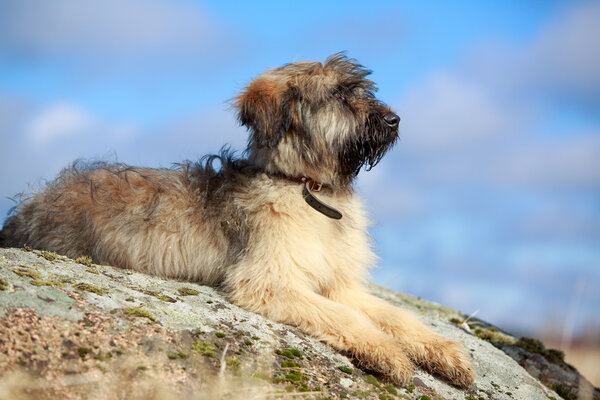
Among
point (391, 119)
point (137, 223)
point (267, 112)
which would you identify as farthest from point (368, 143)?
point (137, 223)

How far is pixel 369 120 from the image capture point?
19.3 feet

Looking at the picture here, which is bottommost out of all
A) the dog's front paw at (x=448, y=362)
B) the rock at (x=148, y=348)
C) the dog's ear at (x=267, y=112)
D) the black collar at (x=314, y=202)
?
the rock at (x=148, y=348)

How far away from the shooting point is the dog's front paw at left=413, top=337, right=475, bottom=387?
4.93m

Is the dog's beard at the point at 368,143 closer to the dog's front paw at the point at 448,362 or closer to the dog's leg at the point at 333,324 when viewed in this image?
the dog's leg at the point at 333,324

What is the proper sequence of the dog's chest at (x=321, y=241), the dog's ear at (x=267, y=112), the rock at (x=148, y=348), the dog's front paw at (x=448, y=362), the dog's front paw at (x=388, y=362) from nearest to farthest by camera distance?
1. the rock at (x=148, y=348)
2. the dog's front paw at (x=388, y=362)
3. the dog's front paw at (x=448, y=362)
4. the dog's chest at (x=321, y=241)
5. the dog's ear at (x=267, y=112)

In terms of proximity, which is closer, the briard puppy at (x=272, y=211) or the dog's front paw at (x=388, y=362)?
the dog's front paw at (x=388, y=362)

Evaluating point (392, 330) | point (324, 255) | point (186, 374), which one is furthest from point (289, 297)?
point (186, 374)

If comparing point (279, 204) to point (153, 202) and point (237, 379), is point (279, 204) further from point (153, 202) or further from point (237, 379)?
point (237, 379)

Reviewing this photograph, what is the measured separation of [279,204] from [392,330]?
5.54 feet

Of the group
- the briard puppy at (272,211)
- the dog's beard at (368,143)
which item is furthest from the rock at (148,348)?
the dog's beard at (368,143)

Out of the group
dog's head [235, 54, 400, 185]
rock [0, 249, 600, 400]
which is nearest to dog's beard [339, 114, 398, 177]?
dog's head [235, 54, 400, 185]

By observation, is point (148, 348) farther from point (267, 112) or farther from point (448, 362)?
point (267, 112)

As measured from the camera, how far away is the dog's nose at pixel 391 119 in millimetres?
5855

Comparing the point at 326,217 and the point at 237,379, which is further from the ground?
the point at 326,217
